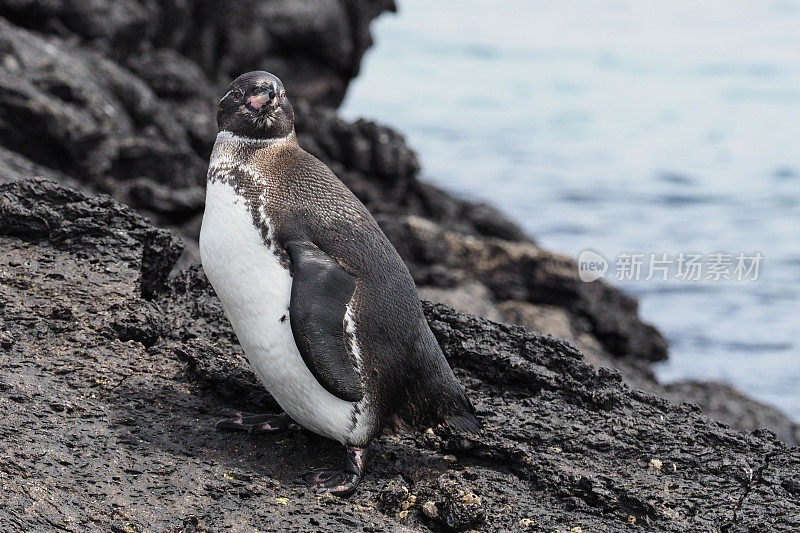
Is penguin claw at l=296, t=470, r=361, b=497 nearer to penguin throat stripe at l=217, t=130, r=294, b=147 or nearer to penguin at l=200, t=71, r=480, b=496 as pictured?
penguin at l=200, t=71, r=480, b=496

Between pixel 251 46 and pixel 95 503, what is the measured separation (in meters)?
13.2

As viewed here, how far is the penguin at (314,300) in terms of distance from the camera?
4.02 meters

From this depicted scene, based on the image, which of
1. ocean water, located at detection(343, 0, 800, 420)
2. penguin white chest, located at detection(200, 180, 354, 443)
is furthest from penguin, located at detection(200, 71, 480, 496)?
ocean water, located at detection(343, 0, 800, 420)

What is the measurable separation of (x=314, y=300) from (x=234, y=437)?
831mm

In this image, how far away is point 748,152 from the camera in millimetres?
27469

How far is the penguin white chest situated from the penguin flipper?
12 centimetres

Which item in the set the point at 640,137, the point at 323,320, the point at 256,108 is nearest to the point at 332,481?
the point at 323,320

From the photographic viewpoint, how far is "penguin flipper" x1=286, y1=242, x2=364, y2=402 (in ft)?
12.9

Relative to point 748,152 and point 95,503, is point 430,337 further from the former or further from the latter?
point 748,152

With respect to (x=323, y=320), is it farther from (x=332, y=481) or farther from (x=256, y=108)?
(x=256, y=108)

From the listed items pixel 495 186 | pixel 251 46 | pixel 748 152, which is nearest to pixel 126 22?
pixel 251 46

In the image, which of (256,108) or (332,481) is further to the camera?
(256,108)

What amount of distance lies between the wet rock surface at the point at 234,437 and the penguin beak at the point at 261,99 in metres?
1.15

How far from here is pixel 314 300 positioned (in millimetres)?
3951
